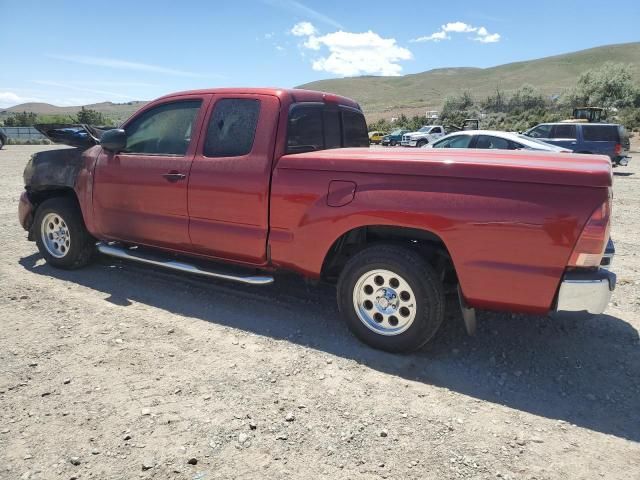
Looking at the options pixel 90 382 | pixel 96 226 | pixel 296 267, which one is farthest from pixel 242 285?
pixel 90 382

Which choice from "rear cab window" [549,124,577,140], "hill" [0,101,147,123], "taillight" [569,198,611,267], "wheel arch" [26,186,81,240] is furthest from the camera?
"hill" [0,101,147,123]

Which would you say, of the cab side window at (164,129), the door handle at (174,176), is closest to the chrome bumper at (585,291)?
the door handle at (174,176)

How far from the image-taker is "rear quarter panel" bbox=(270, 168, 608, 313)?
115 inches

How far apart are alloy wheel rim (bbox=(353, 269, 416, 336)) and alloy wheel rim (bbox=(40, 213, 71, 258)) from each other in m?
3.50

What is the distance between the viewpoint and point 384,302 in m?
3.60

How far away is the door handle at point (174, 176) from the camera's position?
14.2ft

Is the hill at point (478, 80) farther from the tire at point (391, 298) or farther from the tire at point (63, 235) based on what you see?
the tire at point (391, 298)

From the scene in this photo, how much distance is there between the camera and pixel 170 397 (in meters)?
3.07

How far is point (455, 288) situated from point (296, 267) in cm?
126

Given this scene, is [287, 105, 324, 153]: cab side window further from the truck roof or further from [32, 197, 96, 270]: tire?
[32, 197, 96, 270]: tire

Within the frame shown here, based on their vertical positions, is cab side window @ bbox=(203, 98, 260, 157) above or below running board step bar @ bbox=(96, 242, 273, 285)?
above

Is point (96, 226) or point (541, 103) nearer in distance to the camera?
point (96, 226)

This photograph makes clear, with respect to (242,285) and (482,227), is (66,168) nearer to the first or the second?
(242,285)

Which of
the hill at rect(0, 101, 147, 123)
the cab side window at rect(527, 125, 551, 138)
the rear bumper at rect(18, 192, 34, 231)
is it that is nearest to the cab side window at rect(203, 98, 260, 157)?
the rear bumper at rect(18, 192, 34, 231)
